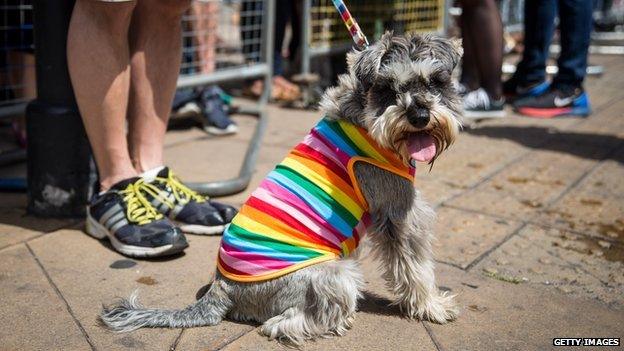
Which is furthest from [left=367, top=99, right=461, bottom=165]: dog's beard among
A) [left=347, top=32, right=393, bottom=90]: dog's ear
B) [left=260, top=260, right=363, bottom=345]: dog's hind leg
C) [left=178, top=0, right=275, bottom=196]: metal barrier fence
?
[left=178, top=0, right=275, bottom=196]: metal barrier fence

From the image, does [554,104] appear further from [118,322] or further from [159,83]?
[118,322]

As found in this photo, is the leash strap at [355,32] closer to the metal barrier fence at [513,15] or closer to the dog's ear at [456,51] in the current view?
the dog's ear at [456,51]

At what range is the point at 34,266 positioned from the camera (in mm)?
2887

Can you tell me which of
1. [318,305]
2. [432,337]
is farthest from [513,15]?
[318,305]

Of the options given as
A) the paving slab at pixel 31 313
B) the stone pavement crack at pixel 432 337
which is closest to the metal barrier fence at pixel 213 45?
the paving slab at pixel 31 313

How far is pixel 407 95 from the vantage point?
7.29 ft

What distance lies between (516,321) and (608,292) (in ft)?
1.84

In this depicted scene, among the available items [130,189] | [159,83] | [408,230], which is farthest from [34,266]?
[408,230]

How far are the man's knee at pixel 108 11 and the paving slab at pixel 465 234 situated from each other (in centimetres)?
176

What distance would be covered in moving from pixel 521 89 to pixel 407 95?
4.98 metres

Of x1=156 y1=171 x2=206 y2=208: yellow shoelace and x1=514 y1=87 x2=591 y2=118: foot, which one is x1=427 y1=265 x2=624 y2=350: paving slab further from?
x1=514 y1=87 x2=591 y2=118: foot

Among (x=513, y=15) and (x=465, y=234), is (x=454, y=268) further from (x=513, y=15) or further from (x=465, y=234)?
(x=513, y=15)

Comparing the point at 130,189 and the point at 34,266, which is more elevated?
the point at 130,189

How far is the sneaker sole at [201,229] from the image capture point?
10.7 feet
